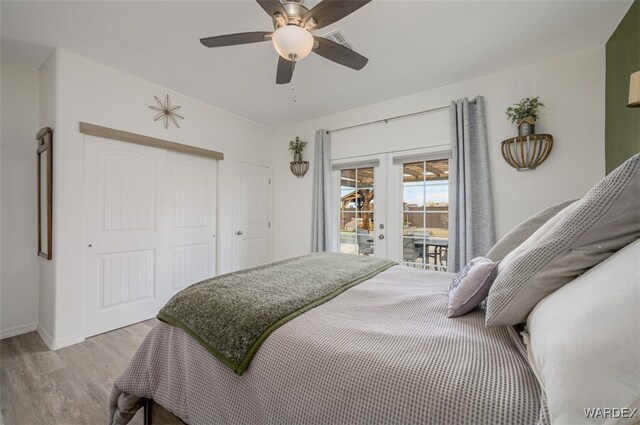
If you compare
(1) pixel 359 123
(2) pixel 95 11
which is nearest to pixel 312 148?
(1) pixel 359 123

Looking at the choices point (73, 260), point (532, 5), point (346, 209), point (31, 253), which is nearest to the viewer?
point (532, 5)

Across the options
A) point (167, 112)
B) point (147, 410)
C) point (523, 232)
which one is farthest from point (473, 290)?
point (167, 112)

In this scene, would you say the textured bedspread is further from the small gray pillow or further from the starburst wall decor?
the starburst wall decor

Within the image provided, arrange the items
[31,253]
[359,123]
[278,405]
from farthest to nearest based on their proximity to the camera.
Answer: [359,123], [31,253], [278,405]

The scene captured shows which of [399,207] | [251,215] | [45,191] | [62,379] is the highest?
[45,191]

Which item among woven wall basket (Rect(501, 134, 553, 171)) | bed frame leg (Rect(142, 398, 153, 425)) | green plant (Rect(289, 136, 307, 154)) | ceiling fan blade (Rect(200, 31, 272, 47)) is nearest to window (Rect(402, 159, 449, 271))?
woven wall basket (Rect(501, 134, 553, 171))

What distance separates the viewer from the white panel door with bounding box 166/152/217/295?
317 cm

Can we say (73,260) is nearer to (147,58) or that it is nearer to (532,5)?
(147,58)

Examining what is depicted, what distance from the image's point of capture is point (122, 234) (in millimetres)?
2727

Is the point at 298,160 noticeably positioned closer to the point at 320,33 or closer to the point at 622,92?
the point at 320,33

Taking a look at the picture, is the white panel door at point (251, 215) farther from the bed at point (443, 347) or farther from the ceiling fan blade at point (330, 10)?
the ceiling fan blade at point (330, 10)

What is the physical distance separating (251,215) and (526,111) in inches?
141

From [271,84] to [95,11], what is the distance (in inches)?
59.4

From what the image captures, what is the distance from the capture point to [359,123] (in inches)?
142
